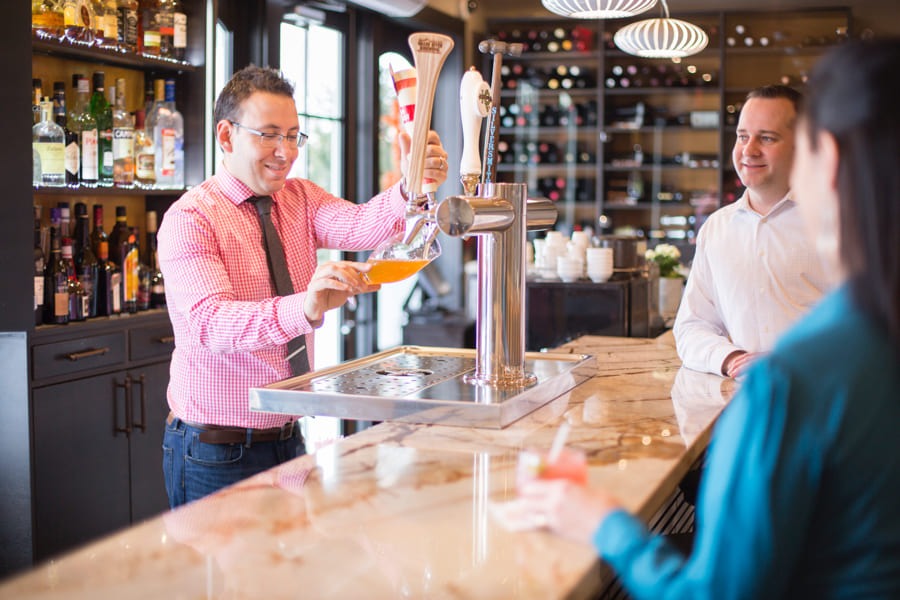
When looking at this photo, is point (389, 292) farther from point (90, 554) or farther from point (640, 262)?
point (90, 554)

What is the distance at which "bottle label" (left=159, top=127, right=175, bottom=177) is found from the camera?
3.81 m

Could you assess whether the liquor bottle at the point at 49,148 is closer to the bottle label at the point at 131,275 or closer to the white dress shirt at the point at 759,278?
the bottle label at the point at 131,275

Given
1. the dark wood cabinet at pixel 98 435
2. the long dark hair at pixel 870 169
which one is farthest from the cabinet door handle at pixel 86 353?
the long dark hair at pixel 870 169

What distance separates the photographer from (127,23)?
3.64 m

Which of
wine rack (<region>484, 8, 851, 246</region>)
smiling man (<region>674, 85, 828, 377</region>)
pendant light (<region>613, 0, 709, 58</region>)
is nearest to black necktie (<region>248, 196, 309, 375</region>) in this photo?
smiling man (<region>674, 85, 828, 377</region>)

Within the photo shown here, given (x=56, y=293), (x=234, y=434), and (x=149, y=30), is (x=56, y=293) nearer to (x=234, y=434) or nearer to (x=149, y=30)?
(x=149, y=30)

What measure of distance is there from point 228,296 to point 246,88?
57 cm

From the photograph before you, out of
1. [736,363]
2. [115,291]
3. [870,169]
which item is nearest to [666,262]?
[736,363]

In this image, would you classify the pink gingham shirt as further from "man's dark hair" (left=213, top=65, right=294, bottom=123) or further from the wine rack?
the wine rack

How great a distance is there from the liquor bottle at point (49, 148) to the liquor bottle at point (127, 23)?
471 mm

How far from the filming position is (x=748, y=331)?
2.58 meters

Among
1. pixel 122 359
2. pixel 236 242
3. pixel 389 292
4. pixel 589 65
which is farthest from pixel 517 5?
pixel 236 242

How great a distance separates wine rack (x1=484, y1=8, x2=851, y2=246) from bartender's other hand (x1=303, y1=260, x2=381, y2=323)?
6104mm

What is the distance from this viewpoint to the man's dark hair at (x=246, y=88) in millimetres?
2396
